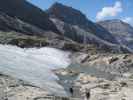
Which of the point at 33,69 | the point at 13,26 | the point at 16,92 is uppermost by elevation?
the point at 13,26

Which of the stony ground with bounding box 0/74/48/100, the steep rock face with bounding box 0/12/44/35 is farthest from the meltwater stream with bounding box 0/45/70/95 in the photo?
the steep rock face with bounding box 0/12/44/35

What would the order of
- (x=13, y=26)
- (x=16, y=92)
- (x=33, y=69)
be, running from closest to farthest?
(x=16, y=92)
(x=33, y=69)
(x=13, y=26)

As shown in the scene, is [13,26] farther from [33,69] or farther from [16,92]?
[16,92]

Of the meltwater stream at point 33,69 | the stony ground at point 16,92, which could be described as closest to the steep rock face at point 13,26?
the meltwater stream at point 33,69

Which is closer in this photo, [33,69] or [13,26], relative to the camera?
[33,69]

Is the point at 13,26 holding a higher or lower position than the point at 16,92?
higher

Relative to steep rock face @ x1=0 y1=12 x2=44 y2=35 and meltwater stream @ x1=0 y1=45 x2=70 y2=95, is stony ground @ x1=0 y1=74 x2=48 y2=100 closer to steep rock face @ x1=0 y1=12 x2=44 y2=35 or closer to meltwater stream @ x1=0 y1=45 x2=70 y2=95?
meltwater stream @ x1=0 y1=45 x2=70 y2=95

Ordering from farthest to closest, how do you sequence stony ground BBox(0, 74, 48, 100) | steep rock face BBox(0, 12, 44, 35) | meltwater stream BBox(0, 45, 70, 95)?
steep rock face BBox(0, 12, 44, 35) → meltwater stream BBox(0, 45, 70, 95) → stony ground BBox(0, 74, 48, 100)

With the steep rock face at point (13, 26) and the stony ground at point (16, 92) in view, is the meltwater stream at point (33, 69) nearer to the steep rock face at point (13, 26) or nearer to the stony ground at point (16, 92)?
the stony ground at point (16, 92)

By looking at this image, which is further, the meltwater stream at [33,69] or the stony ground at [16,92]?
the meltwater stream at [33,69]

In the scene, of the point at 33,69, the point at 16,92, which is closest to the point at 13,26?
the point at 33,69

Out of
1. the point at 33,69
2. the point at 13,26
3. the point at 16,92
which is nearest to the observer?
the point at 16,92

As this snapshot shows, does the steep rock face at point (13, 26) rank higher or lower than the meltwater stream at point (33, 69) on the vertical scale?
higher

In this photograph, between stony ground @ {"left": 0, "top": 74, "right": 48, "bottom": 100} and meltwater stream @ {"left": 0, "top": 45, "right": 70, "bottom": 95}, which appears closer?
stony ground @ {"left": 0, "top": 74, "right": 48, "bottom": 100}
